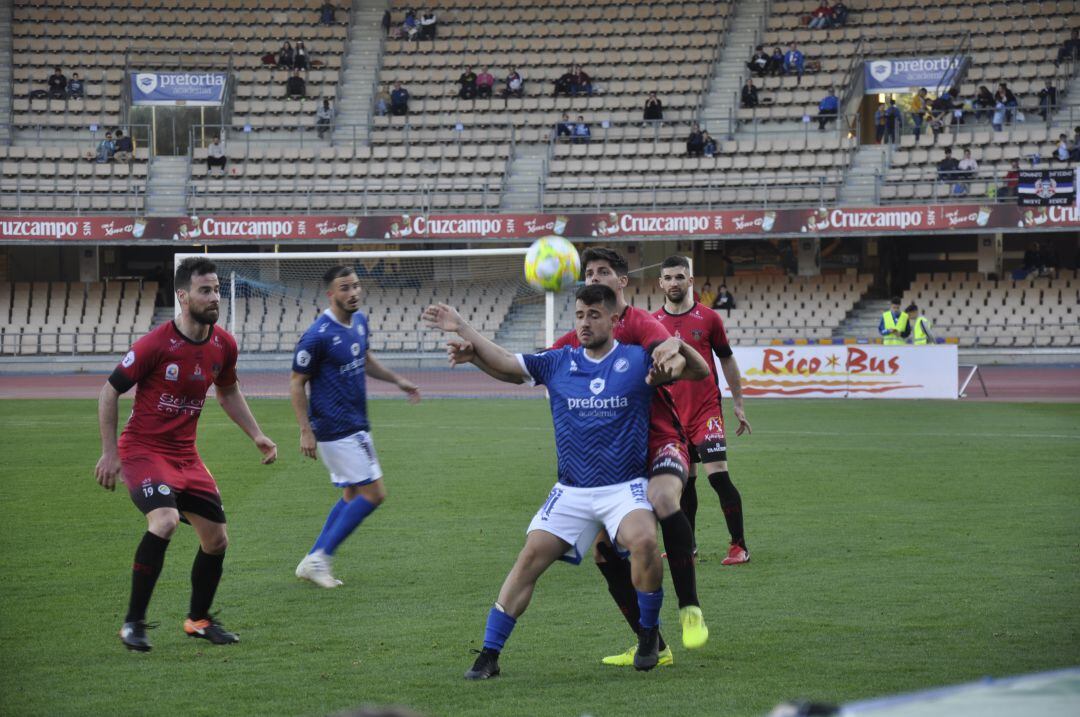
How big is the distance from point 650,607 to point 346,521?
320cm

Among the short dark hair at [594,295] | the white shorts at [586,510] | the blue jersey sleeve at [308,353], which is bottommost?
the white shorts at [586,510]

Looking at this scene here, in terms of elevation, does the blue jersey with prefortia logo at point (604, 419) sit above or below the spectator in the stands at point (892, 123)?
below

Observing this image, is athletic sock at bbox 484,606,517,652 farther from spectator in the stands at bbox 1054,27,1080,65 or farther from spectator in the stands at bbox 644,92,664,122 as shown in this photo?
spectator in the stands at bbox 1054,27,1080,65

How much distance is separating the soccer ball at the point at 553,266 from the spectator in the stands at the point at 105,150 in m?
32.9

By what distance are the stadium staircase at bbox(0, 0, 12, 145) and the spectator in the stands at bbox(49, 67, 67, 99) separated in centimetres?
145

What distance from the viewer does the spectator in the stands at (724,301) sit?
3631 centimetres

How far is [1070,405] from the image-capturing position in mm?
23203

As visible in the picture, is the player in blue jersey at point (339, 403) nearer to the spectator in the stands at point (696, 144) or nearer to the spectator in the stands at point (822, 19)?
the spectator in the stands at point (696, 144)

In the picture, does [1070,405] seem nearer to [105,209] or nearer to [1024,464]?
[1024,464]

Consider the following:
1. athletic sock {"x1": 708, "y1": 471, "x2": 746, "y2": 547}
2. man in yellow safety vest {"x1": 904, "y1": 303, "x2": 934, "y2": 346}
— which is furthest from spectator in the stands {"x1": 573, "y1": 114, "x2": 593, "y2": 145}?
athletic sock {"x1": 708, "y1": 471, "x2": 746, "y2": 547}

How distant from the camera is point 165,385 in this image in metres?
7.20

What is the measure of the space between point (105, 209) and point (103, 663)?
33016 mm

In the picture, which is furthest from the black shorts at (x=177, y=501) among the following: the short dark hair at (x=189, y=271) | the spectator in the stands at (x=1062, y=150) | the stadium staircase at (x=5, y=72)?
the stadium staircase at (x=5, y=72)

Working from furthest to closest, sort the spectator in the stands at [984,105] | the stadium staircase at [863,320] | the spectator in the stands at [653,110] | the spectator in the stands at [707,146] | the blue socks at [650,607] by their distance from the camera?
1. the spectator in the stands at [653,110]
2. the spectator in the stands at [707,146]
3. the spectator in the stands at [984,105]
4. the stadium staircase at [863,320]
5. the blue socks at [650,607]
